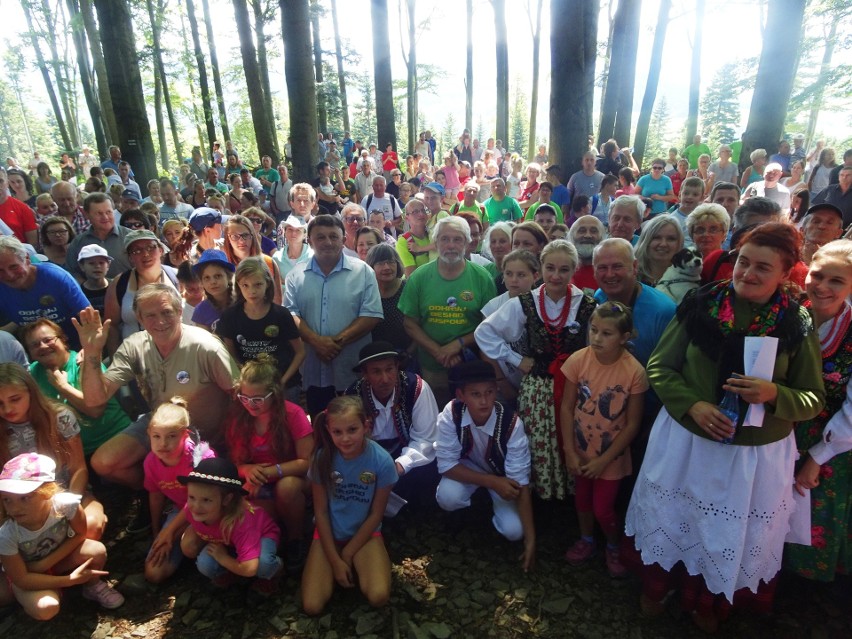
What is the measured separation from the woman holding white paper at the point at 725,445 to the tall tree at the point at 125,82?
1255 cm

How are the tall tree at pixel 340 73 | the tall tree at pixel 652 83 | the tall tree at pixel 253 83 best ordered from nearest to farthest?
1. the tall tree at pixel 253 83
2. the tall tree at pixel 652 83
3. the tall tree at pixel 340 73

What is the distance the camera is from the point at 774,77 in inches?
353

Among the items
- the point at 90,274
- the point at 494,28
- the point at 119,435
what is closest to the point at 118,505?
the point at 119,435

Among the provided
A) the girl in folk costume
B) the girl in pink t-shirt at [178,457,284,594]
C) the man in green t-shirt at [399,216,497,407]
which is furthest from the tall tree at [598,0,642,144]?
the girl in pink t-shirt at [178,457,284,594]

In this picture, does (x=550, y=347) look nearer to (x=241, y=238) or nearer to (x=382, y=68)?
(x=241, y=238)

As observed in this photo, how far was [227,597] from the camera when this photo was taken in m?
2.97

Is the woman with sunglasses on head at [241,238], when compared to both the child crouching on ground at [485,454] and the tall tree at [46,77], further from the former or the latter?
the tall tree at [46,77]

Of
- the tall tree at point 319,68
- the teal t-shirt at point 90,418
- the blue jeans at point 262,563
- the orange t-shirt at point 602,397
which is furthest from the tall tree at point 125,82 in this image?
the orange t-shirt at point 602,397

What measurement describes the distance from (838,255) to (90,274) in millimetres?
5763

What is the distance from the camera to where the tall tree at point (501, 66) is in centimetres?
2172

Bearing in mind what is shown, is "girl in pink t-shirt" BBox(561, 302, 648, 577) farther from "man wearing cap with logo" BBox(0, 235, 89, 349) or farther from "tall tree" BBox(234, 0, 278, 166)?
"tall tree" BBox(234, 0, 278, 166)

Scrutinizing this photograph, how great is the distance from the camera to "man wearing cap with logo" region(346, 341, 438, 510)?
11.2 ft

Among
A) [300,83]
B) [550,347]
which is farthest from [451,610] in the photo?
[300,83]

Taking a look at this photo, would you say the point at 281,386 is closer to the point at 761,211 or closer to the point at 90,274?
the point at 90,274
